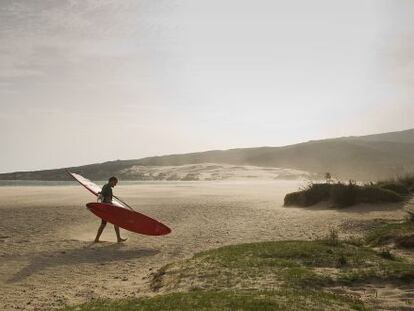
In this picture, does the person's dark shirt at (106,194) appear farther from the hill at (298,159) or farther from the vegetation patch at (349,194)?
the hill at (298,159)

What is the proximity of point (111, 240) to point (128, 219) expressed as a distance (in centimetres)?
124

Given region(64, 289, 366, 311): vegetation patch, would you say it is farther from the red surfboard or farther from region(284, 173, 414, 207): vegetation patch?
region(284, 173, 414, 207): vegetation patch

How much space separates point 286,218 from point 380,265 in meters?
11.1

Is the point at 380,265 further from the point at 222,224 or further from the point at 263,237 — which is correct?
the point at 222,224

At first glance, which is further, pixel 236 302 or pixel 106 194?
pixel 106 194

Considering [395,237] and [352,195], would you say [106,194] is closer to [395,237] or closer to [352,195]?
[395,237]

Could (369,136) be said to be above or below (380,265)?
above

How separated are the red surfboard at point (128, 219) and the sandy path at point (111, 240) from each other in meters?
0.41

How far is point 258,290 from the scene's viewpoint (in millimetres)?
8070

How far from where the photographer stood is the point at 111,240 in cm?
1719

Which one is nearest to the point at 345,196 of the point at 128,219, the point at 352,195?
the point at 352,195

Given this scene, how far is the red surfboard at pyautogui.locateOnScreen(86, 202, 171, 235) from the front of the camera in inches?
645

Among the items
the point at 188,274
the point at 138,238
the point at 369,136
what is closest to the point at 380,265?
the point at 188,274

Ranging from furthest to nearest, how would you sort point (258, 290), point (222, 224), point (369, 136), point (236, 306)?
point (369, 136)
point (222, 224)
point (258, 290)
point (236, 306)
